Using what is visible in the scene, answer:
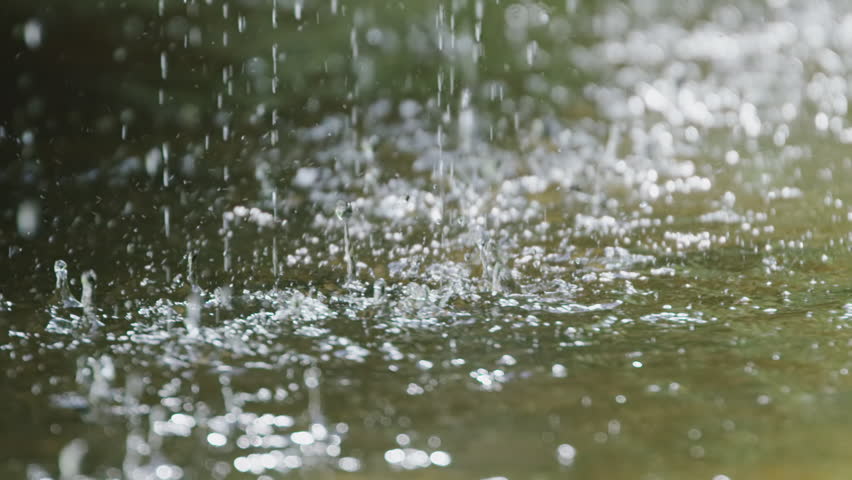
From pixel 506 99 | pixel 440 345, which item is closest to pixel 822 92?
pixel 506 99

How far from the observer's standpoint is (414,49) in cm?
742

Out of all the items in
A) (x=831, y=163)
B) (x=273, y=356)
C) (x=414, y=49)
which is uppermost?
(x=414, y=49)

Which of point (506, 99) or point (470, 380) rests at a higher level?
point (506, 99)

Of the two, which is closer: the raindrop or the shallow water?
the shallow water

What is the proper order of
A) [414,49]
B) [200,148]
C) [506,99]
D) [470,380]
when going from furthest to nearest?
[414,49] < [506,99] < [200,148] < [470,380]

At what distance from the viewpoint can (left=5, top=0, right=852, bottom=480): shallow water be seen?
2.39 meters

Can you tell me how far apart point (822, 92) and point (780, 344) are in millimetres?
4038

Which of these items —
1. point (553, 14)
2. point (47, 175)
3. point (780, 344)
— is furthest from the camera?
point (553, 14)

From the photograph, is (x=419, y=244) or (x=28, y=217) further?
(x=28, y=217)

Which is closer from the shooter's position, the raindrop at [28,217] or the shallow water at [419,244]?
the shallow water at [419,244]

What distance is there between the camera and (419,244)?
420cm

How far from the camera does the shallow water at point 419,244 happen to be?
7.84 ft

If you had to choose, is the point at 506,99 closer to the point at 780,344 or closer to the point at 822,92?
the point at 822,92

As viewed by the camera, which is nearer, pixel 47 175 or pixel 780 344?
pixel 780 344
